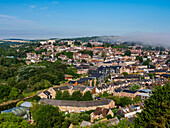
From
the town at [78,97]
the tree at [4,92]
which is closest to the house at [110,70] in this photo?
the town at [78,97]

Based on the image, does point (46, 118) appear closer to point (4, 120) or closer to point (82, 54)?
point (4, 120)

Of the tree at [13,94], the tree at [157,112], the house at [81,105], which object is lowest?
the tree at [13,94]

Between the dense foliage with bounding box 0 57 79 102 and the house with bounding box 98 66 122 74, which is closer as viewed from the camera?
the dense foliage with bounding box 0 57 79 102

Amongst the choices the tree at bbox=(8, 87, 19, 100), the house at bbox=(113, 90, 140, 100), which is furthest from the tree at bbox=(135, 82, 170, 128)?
the tree at bbox=(8, 87, 19, 100)

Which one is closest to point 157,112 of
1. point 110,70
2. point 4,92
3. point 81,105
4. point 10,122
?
→ point 10,122

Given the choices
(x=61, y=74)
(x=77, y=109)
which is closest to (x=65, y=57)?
(x=61, y=74)

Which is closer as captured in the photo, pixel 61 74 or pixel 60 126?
pixel 60 126

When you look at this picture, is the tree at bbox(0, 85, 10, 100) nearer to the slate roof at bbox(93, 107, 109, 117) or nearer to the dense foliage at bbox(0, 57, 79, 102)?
the dense foliage at bbox(0, 57, 79, 102)

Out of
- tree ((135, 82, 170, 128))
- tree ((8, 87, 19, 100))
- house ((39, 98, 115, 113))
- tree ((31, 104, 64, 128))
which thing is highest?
tree ((135, 82, 170, 128))

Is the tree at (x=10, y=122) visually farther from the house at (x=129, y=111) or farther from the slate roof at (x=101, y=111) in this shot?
the house at (x=129, y=111)
